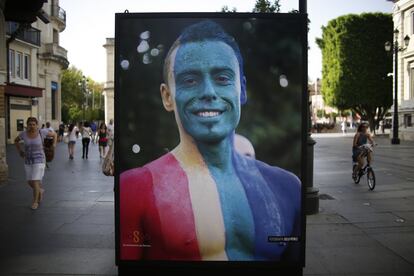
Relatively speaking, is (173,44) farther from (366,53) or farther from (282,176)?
(366,53)

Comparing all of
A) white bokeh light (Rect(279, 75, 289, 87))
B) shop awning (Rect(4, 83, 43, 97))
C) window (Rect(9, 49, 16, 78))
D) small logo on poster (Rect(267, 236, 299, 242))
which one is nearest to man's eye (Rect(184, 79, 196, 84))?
white bokeh light (Rect(279, 75, 289, 87))

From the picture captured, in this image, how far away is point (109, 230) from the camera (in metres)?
6.98

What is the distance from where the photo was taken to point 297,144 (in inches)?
159

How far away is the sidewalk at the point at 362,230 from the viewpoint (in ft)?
17.2

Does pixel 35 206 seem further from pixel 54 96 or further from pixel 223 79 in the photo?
pixel 54 96

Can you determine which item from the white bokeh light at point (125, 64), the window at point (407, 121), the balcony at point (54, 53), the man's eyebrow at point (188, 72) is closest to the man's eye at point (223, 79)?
the man's eyebrow at point (188, 72)

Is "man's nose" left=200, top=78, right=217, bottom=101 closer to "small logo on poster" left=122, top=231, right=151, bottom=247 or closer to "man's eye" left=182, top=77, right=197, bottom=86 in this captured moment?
"man's eye" left=182, top=77, right=197, bottom=86

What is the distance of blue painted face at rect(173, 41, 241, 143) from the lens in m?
3.97

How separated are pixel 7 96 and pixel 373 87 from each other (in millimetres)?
31105

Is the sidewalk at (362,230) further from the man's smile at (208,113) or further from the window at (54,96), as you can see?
the window at (54,96)

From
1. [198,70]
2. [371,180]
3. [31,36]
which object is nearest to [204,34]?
[198,70]

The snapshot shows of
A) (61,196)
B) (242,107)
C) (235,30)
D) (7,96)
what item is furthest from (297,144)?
(7,96)

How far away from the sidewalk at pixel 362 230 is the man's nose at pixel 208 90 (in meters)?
2.20

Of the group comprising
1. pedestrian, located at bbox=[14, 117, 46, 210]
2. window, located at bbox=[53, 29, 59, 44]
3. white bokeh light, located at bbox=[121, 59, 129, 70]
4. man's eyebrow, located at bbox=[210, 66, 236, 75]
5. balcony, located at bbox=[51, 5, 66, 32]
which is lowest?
pedestrian, located at bbox=[14, 117, 46, 210]
